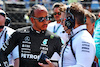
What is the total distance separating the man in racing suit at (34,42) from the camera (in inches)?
114

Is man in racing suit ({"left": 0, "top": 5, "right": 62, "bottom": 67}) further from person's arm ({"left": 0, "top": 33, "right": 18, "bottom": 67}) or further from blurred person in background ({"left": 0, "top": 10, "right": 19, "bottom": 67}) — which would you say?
blurred person in background ({"left": 0, "top": 10, "right": 19, "bottom": 67})

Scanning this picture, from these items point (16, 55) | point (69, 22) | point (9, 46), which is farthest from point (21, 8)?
point (69, 22)

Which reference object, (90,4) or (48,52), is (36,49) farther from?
(90,4)

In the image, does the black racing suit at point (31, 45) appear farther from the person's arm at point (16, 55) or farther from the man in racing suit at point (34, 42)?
the person's arm at point (16, 55)

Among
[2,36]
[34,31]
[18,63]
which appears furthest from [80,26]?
[2,36]

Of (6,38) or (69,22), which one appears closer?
(69,22)

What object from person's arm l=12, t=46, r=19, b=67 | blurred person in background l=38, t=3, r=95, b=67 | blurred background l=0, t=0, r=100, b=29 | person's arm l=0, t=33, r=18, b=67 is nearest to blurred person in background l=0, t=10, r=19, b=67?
person's arm l=12, t=46, r=19, b=67

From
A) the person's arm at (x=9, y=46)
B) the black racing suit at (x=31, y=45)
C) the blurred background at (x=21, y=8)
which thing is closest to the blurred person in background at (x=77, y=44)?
the black racing suit at (x=31, y=45)

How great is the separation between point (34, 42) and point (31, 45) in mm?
59

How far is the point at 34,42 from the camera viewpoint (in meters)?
2.92

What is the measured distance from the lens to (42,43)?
2914mm

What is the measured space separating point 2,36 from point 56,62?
1.04m

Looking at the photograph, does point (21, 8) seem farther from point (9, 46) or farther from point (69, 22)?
point (69, 22)

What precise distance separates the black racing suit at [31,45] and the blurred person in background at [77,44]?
1.04 feet
